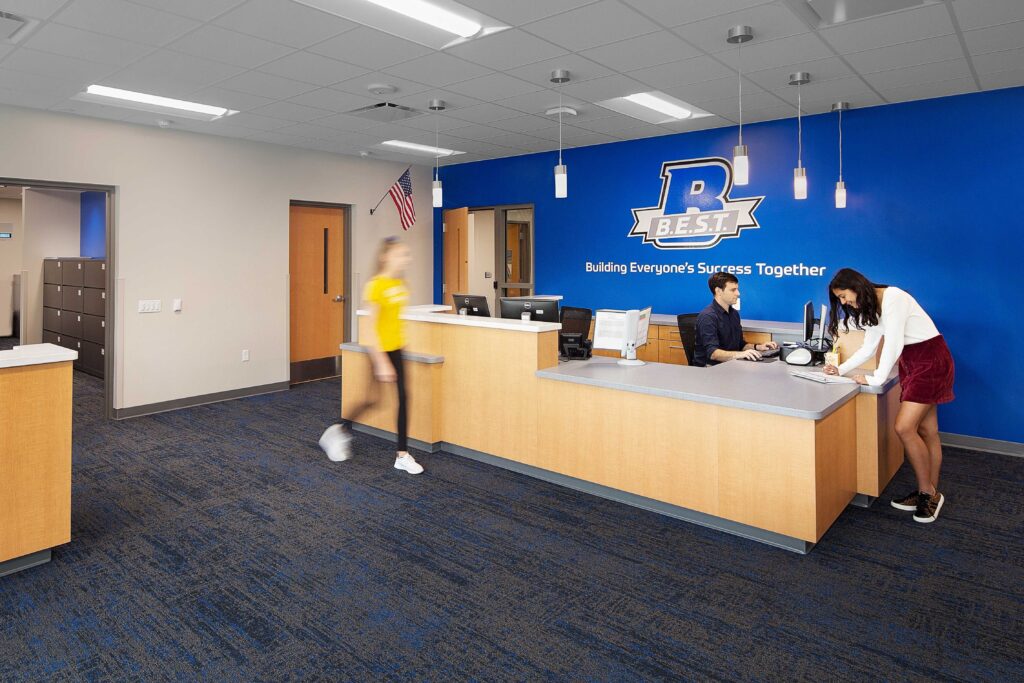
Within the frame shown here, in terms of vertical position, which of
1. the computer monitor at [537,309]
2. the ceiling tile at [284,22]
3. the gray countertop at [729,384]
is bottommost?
the gray countertop at [729,384]

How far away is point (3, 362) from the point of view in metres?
2.96

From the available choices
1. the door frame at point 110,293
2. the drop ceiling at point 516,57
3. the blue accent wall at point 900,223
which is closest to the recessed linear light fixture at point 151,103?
the drop ceiling at point 516,57

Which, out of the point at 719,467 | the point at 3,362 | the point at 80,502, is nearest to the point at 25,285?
the point at 80,502

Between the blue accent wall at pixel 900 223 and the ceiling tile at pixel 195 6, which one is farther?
the blue accent wall at pixel 900 223

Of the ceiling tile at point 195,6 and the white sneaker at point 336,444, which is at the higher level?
the ceiling tile at point 195,6

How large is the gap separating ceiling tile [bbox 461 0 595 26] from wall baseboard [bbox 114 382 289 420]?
17.1 feet

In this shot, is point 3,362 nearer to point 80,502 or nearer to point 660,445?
point 80,502

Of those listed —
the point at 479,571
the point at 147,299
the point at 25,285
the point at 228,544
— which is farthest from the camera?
the point at 25,285

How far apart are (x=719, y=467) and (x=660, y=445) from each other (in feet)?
1.20

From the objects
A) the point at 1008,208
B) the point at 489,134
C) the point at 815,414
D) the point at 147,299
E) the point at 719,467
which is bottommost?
the point at 719,467

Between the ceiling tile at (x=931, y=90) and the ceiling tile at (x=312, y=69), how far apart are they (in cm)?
411

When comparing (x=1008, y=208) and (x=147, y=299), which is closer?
(x=1008, y=208)

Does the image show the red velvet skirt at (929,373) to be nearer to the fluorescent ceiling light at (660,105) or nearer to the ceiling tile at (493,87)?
the fluorescent ceiling light at (660,105)

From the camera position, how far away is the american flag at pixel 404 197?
331 inches
